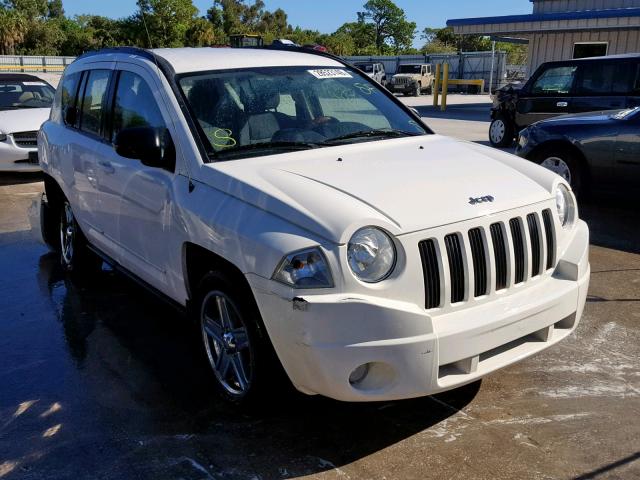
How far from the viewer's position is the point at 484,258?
10.4 feet

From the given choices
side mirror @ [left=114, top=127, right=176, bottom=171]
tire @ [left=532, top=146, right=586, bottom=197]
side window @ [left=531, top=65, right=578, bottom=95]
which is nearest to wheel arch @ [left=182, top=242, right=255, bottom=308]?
side mirror @ [left=114, top=127, right=176, bottom=171]

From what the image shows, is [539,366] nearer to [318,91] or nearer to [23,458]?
[318,91]

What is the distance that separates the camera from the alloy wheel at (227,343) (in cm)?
346

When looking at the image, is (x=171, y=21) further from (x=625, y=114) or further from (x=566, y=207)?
(x=566, y=207)

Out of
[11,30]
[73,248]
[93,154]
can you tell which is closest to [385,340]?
[93,154]

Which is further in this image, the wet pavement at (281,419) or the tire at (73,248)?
the tire at (73,248)

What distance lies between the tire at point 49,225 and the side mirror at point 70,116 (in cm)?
105

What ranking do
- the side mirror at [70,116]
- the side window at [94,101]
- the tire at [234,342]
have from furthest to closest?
the side mirror at [70,116]
the side window at [94,101]
the tire at [234,342]

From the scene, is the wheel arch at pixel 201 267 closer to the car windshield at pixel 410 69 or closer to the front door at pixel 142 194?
the front door at pixel 142 194

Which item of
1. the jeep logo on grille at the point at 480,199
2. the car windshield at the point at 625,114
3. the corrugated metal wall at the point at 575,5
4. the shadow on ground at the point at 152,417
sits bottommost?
the shadow on ground at the point at 152,417

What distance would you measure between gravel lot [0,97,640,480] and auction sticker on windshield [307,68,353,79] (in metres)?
1.99

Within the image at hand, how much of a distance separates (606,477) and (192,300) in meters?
2.21

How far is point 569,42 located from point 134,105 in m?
21.5

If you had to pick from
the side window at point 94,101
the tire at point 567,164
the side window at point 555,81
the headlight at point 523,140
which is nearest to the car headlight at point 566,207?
the side window at point 94,101
